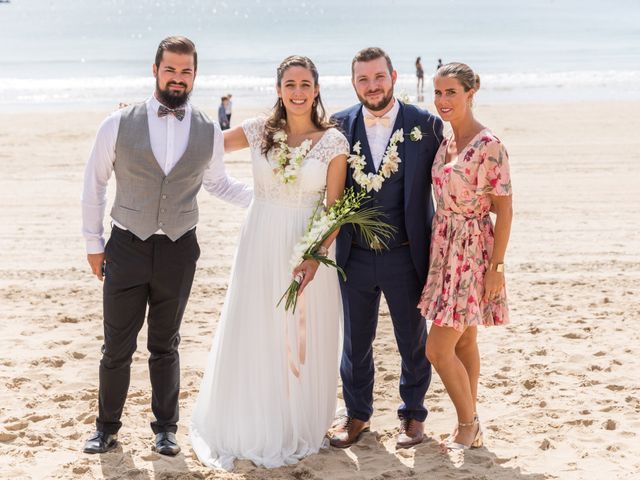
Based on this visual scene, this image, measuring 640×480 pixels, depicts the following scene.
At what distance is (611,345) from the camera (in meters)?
6.90

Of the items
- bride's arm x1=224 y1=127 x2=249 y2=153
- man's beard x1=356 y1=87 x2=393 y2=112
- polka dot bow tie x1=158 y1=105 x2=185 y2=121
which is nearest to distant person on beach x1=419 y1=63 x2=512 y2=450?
man's beard x1=356 y1=87 x2=393 y2=112

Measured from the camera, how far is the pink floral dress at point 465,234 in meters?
4.71

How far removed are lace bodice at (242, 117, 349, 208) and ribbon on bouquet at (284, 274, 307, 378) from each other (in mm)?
567

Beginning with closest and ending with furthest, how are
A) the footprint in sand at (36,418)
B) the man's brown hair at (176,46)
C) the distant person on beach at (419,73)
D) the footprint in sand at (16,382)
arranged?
the man's brown hair at (176,46) → the footprint in sand at (36,418) → the footprint in sand at (16,382) → the distant person on beach at (419,73)

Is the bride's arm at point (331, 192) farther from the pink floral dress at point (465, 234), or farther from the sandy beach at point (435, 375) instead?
the sandy beach at point (435, 375)

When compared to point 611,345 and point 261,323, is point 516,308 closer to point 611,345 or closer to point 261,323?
point 611,345

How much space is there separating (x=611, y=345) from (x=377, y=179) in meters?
3.04

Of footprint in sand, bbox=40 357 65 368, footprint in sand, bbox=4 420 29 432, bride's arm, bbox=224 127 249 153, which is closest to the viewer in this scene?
bride's arm, bbox=224 127 249 153

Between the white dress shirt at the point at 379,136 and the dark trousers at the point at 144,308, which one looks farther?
the white dress shirt at the point at 379,136

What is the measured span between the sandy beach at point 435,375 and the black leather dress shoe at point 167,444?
0.06 metres

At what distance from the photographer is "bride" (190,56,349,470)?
4.93 m

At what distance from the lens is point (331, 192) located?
494 centimetres

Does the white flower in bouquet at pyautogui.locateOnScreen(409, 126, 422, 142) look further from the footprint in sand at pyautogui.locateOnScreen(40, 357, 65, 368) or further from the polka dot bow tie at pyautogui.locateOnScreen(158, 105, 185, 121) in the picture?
the footprint in sand at pyautogui.locateOnScreen(40, 357, 65, 368)

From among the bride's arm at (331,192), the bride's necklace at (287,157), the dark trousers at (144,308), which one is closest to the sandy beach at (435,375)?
the dark trousers at (144,308)
